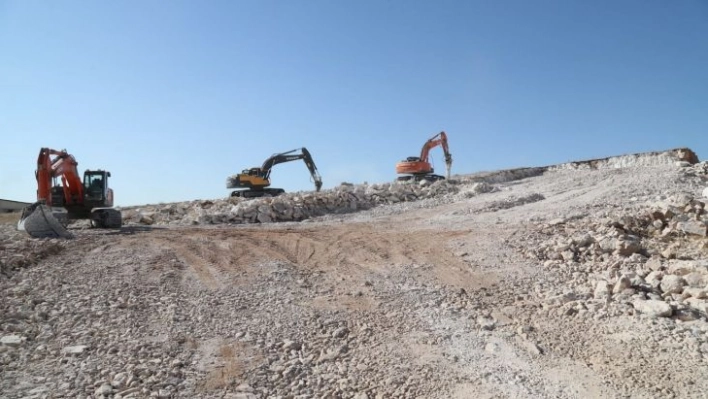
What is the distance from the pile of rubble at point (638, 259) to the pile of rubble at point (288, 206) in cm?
857

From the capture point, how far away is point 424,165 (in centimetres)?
2175

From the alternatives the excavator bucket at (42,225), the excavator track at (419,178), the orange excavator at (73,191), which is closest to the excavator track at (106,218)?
the orange excavator at (73,191)

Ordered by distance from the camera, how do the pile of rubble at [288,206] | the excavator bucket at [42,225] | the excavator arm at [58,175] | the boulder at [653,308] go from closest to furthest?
the boulder at [653,308]
the excavator bucket at [42,225]
the excavator arm at [58,175]
the pile of rubble at [288,206]

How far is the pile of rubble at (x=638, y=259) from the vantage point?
17.1 ft

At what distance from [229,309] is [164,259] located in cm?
253

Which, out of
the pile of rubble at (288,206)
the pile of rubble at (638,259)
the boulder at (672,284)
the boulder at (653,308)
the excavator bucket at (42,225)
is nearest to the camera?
the boulder at (653,308)

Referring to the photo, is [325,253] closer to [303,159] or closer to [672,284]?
[672,284]

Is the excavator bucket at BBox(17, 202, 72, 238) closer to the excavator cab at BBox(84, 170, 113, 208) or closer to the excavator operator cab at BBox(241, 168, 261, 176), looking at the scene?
the excavator cab at BBox(84, 170, 113, 208)

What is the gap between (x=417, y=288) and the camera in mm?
5969

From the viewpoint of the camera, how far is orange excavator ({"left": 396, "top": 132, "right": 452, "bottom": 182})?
2166 cm

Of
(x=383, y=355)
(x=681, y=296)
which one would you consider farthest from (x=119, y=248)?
(x=681, y=296)

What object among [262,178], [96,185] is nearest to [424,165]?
[262,178]

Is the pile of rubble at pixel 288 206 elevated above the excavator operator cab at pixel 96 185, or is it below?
below

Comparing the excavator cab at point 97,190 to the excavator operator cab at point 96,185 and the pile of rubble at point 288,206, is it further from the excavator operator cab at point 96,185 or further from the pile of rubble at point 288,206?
the pile of rubble at point 288,206
